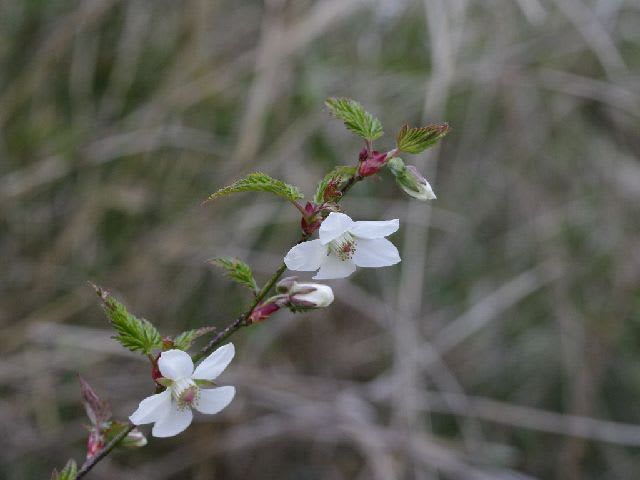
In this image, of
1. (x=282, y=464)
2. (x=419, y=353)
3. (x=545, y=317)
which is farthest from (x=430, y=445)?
(x=545, y=317)

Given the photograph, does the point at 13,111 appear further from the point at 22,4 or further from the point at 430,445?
the point at 430,445

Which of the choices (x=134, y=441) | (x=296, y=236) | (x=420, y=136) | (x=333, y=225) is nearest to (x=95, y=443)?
(x=134, y=441)

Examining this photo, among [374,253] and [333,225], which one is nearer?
[333,225]

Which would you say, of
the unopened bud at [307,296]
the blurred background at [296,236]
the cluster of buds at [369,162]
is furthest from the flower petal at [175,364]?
the blurred background at [296,236]

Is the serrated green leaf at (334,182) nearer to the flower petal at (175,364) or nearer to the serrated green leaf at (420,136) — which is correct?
the serrated green leaf at (420,136)

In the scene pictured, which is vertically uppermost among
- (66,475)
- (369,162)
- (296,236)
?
(296,236)

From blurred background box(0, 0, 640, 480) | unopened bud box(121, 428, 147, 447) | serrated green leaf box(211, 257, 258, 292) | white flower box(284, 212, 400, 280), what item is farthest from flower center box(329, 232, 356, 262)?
blurred background box(0, 0, 640, 480)

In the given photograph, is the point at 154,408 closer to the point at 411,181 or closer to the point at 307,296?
the point at 307,296
